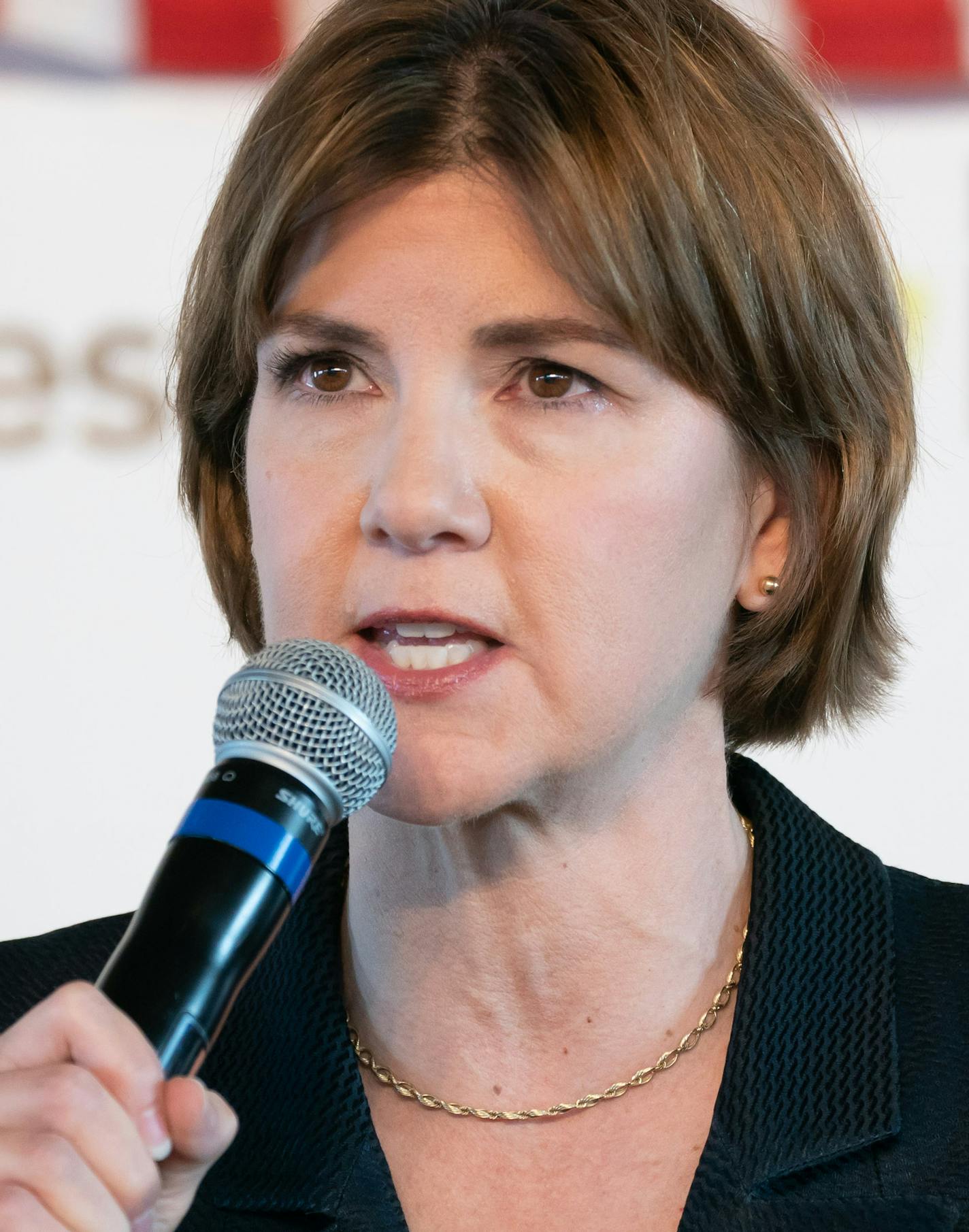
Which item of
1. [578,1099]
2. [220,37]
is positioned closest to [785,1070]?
[578,1099]

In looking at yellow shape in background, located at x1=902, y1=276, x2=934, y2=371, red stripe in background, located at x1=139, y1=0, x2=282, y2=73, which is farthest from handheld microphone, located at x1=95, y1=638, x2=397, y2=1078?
red stripe in background, located at x1=139, y1=0, x2=282, y2=73

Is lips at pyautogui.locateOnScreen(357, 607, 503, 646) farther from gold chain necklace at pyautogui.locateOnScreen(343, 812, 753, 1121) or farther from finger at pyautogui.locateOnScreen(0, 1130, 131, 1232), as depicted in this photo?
finger at pyautogui.locateOnScreen(0, 1130, 131, 1232)

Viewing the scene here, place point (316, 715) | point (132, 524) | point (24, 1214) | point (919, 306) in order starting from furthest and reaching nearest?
point (132, 524) < point (919, 306) < point (316, 715) < point (24, 1214)

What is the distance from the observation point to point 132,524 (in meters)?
2.99

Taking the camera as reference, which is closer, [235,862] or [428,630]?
[235,862]

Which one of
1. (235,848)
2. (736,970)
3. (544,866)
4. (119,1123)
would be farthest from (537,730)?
(119,1123)

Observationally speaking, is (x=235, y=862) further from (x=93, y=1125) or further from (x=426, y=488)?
(x=426, y=488)

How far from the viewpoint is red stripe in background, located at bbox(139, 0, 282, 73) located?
10.0 ft

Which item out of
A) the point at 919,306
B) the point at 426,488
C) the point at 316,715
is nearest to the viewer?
the point at 316,715

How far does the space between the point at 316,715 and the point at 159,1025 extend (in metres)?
0.27

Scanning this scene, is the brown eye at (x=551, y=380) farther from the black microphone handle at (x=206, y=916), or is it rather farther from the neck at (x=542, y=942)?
the black microphone handle at (x=206, y=916)

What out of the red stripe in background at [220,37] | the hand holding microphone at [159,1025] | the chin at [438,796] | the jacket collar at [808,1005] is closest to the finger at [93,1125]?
the hand holding microphone at [159,1025]

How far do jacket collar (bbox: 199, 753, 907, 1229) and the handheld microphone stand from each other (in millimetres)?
657

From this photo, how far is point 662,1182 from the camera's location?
1.78m
